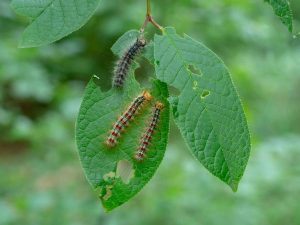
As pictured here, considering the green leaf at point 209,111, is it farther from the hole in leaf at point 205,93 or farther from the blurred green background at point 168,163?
the blurred green background at point 168,163

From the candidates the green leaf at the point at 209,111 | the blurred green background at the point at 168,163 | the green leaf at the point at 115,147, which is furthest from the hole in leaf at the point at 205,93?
the blurred green background at the point at 168,163

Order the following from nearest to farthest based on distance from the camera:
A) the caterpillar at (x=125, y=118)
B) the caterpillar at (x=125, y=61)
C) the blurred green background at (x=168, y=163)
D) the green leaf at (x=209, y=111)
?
the green leaf at (x=209, y=111)
the caterpillar at (x=125, y=118)
the caterpillar at (x=125, y=61)
the blurred green background at (x=168, y=163)

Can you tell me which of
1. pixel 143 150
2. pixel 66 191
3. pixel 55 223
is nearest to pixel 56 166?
pixel 66 191

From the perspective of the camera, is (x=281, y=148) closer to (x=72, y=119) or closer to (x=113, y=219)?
(x=113, y=219)

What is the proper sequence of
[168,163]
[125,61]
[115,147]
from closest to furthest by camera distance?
[115,147] → [125,61] → [168,163]

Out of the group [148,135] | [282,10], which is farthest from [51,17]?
[282,10]

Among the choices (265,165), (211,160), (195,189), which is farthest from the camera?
(195,189)

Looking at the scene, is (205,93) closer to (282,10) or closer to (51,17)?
(282,10)
